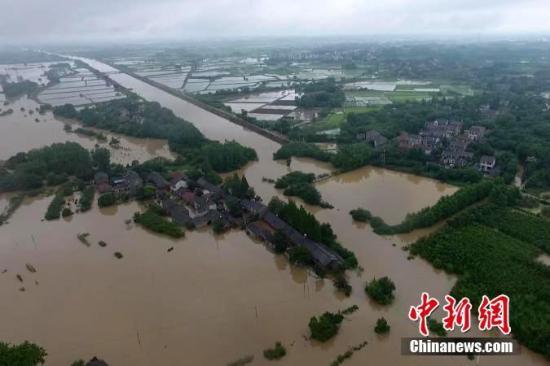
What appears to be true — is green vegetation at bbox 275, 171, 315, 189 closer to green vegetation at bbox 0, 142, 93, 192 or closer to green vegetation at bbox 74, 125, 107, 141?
green vegetation at bbox 0, 142, 93, 192

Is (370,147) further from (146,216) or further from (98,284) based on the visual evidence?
(98,284)

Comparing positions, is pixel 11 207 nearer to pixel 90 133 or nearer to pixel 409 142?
pixel 90 133

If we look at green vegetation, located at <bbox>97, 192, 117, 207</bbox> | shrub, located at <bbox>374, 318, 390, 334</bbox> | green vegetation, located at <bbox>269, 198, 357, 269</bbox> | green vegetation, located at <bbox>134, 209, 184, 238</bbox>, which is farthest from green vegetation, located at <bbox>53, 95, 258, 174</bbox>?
shrub, located at <bbox>374, 318, 390, 334</bbox>

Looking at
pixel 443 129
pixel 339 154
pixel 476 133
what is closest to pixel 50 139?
pixel 339 154

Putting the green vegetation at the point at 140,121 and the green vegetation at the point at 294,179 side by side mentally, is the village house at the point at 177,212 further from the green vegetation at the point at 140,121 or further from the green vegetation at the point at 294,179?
the green vegetation at the point at 140,121

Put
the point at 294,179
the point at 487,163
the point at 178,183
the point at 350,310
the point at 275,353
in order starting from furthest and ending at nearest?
the point at 487,163
the point at 294,179
the point at 178,183
the point at 350,310
the point at 275,353

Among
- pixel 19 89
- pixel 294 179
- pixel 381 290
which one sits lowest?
pixel 381 290
